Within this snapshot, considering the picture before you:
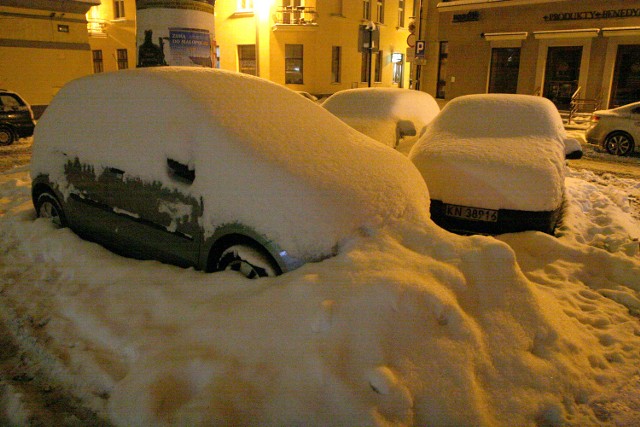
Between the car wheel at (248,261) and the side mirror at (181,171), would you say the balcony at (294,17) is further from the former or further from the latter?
the car wheel at (248,261)

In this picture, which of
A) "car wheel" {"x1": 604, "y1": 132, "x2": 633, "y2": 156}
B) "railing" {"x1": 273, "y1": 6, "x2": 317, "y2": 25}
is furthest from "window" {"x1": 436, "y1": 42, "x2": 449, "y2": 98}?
"car wheel" {"x1": 604, "y1": 132, "x2": 633, "y2": 156}

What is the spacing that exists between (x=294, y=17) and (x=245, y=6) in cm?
311

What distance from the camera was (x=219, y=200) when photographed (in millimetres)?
3322

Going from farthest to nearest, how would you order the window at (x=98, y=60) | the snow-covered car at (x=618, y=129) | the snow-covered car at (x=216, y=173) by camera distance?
1. the window at (x=98, y=60)
2. the snow-covered car at (x=618, y=129)
3. the snow-covered car at (x=216, y=173)

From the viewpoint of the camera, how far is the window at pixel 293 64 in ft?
92.2

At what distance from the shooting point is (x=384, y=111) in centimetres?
764

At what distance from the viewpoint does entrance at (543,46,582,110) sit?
72.1 ft

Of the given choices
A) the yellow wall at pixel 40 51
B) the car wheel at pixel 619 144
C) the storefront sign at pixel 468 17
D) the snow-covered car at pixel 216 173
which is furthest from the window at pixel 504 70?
the snow-covered car at pixel 216 173

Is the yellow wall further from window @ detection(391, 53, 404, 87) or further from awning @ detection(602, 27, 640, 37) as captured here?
awning @ detection(602, 27, 640, 37)

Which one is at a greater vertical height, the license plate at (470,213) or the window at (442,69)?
the window at (442,69)

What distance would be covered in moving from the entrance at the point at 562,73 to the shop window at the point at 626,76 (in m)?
1.56

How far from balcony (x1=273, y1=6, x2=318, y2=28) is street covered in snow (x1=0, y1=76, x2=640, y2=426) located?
2589cm

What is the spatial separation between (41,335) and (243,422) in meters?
1.80

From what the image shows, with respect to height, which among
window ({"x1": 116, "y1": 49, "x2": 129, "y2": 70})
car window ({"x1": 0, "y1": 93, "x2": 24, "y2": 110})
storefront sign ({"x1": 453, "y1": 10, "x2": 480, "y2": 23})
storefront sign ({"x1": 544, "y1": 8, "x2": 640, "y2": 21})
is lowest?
car window ({"x1": 0, "y1": 93, "x2": 24, "y2": 110})
